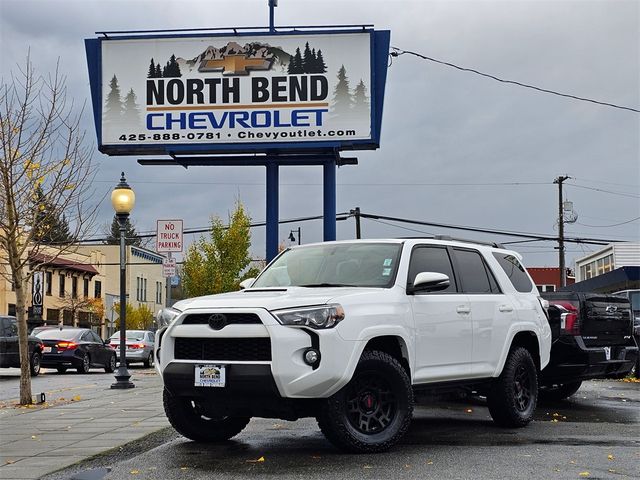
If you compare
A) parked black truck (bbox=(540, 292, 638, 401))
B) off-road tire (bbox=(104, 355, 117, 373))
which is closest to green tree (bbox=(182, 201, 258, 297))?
off-road tire (bbox=(104, 355, 117, 373))

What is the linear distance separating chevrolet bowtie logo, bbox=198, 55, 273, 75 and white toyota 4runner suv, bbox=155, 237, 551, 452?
12.3m

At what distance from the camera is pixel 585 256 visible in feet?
273

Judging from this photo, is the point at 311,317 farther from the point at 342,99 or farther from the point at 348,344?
the point at 342,99

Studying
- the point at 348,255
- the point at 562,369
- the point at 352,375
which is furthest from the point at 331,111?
the point at 352,375

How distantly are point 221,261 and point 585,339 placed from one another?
25.8 m

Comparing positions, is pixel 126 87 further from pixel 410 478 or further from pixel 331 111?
pixel 410 478

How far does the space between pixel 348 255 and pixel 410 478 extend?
288 centimetres

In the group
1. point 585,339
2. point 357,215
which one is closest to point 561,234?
point 357,215

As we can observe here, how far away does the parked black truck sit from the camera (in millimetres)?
11156

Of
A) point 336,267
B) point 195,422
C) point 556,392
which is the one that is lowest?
point 556,392

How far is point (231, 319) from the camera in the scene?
745 cm

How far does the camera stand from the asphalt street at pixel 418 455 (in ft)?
22.2

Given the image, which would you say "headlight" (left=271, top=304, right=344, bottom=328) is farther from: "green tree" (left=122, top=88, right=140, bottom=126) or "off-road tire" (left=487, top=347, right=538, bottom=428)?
"green tree" (left=122, top=88, right=140, bottom=126)

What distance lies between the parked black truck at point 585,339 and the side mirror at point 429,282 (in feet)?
11.1
